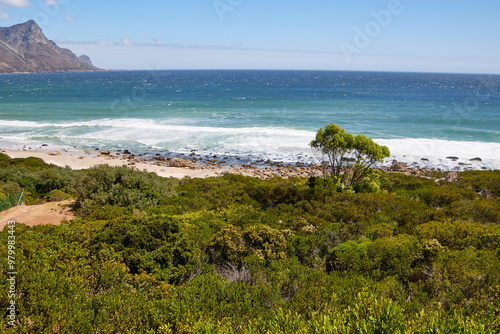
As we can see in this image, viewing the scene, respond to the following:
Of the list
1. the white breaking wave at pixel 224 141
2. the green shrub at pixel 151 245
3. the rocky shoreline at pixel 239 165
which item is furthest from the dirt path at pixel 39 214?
the white breaking wave at pixel 224 141

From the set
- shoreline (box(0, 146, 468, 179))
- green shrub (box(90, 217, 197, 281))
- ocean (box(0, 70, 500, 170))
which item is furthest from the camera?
ocean (box(0, 70, 500, 170))

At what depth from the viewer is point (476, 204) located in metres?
12.4

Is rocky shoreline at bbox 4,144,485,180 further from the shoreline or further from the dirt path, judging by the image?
the dirt path

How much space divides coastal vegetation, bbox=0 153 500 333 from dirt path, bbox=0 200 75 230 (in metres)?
0.63

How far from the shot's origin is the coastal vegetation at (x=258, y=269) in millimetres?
4523

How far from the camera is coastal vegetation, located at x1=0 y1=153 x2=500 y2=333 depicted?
4.52m

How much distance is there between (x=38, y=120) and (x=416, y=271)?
5289cm

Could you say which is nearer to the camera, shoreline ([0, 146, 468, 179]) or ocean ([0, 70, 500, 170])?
shoreline ([0, 146, 468, 179])

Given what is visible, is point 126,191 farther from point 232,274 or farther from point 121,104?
point 121,104

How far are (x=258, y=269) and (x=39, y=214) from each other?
905 cm

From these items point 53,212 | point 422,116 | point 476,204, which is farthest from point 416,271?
point 422,116

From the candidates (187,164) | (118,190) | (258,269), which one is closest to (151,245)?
(258,269)

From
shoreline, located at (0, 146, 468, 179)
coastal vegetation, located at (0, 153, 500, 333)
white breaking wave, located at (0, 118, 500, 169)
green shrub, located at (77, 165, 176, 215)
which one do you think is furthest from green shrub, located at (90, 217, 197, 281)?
white breaking wave, located at (0, 118, 500, 169)

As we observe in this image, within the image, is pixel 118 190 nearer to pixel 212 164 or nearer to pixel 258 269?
pixel 258 269
